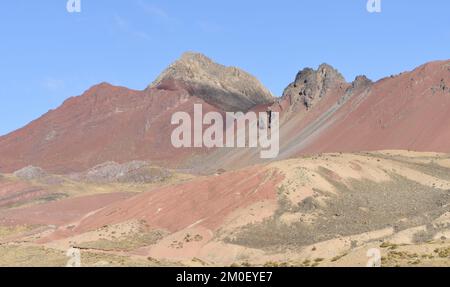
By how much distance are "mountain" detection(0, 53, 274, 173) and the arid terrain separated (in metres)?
0.48

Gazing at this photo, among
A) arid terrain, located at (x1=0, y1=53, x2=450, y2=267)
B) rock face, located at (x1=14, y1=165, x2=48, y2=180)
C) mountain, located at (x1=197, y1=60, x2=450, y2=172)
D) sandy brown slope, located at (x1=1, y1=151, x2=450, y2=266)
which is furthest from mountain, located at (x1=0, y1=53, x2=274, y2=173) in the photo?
sandy brown slope, located at (x1=1, y1=151, x2=450, y2=266)

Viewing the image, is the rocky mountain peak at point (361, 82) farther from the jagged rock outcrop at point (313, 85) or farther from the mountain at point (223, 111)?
the jagged rock outcrop at point (313, 85)

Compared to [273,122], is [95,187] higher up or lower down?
lower down

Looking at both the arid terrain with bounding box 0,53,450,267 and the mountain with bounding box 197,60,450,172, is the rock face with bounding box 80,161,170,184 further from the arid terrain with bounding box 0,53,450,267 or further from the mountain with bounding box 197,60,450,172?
the mountain with bounding box 197,60,450,172

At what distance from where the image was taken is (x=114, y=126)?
165 metres

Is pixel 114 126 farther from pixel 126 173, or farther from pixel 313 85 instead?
pixel 313 85

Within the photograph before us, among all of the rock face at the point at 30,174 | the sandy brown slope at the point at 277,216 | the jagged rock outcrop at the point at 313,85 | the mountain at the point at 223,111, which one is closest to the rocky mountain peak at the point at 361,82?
the mountain at the point at 223,111

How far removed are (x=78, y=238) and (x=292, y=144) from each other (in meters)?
69.3

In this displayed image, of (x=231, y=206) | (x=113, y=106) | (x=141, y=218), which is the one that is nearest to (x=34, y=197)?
(x=141, y=218)

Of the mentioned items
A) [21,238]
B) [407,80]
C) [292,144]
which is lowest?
[21,238]

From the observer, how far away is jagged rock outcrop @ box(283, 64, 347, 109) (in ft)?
444
